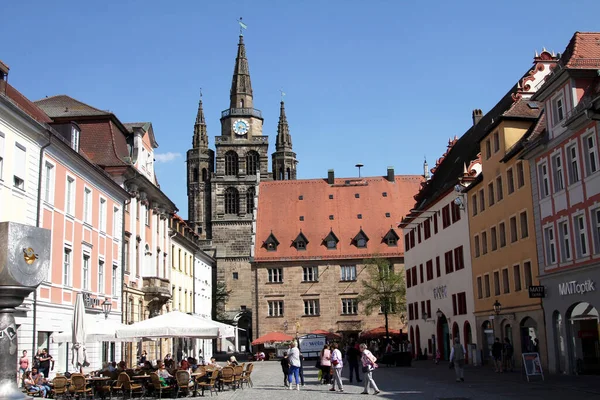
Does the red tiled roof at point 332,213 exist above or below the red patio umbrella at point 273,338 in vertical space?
above

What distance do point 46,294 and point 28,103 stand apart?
29.8 ft

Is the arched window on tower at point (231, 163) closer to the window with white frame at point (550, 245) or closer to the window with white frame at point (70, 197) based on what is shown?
the window with white frame at point (70, 197)

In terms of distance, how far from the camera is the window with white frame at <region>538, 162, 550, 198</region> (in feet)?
96.0

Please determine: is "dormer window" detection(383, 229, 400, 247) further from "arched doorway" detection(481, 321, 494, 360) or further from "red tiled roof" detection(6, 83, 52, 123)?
"red tiled roof" detection(6, 83, 52, 123)

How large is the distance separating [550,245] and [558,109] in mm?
5293

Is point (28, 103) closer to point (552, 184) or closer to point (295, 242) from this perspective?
point (552, 184)

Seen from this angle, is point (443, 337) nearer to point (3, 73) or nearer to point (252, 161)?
point (3, 73)

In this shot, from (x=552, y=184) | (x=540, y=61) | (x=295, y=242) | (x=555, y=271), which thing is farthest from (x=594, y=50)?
(x=295, y=242)

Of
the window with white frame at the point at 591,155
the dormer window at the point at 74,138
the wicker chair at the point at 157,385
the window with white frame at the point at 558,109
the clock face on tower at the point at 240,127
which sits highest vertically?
the clock face on tower at the point at 240,127

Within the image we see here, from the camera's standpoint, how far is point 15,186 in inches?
989

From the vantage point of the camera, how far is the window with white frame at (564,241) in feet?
89.6

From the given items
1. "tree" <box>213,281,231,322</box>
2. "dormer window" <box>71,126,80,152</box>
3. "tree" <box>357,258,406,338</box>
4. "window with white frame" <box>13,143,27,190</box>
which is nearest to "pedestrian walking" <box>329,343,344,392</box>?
"window with white frame" <box>13,143,27,190</box>

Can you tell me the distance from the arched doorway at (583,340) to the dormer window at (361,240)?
46813 mm

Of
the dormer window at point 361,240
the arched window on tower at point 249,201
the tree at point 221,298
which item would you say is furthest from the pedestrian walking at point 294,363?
the arched window on tower at point 249,201
